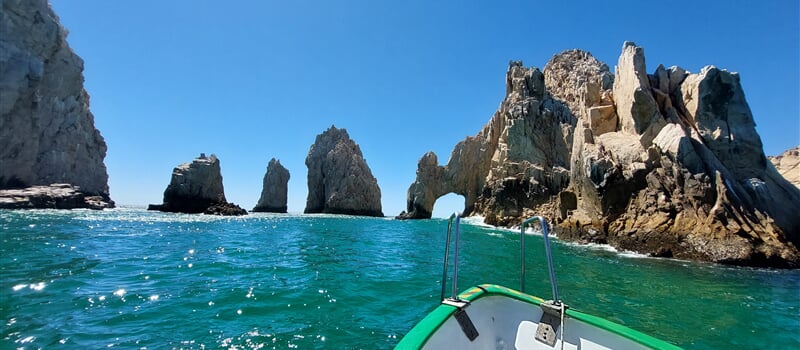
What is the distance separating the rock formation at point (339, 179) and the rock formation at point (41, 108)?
43.0m

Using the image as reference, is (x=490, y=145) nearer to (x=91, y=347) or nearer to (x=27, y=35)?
(x=91, y=347)

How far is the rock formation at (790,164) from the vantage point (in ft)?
123

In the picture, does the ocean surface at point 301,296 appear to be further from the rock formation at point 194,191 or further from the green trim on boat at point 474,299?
the rock formation at point 194,191

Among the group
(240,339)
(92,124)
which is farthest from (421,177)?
(92,124)

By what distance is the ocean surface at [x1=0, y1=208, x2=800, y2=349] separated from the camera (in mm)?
5902

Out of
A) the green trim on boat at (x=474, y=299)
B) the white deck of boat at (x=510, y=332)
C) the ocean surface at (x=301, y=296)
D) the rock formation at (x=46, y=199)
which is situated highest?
the rock formation at (x=46, y=199)

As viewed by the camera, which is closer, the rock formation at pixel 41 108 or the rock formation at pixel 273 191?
the rock formation at pixel 41 108

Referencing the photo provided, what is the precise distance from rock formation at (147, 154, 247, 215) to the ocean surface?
49.0 metres

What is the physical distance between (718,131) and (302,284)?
26.2m

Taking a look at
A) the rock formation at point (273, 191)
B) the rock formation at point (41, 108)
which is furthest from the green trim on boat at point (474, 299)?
the rock formation at point (273, 191)

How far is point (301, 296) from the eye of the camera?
8539 millimetres

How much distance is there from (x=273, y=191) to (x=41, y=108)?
46.0 m

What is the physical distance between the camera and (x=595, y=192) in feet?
80.0

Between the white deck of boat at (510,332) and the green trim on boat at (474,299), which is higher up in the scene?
the green trim on boat at (474,299)
